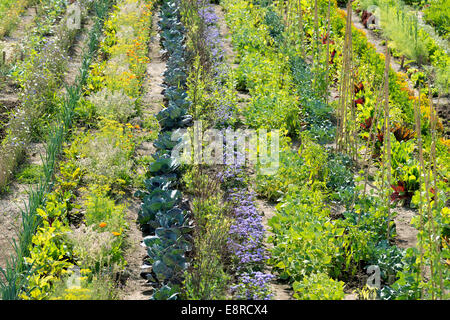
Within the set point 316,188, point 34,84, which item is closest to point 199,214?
point 316,188

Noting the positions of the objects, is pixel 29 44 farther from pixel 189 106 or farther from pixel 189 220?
pixel 189 220

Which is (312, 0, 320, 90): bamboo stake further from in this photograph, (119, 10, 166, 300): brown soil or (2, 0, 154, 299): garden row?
(2, 0, 154, 299): garden row

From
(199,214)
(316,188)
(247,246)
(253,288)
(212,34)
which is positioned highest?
(212,34)

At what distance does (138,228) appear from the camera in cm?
607

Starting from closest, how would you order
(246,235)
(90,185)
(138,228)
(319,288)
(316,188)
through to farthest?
(319,288), (246,235), (138,228), (316,188), (90,185)

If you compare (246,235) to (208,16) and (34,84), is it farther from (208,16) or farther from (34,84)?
(208,16)

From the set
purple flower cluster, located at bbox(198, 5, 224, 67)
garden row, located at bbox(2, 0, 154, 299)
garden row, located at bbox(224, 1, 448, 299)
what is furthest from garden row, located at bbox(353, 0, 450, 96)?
garden row, located at bbox(2, 0, 154, 299)

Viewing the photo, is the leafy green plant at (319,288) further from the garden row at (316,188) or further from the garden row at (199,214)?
the garden row at (199,214)

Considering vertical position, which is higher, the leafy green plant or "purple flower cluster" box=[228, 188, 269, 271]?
"purple flower cluster" box=[228, 188, 269, 271]

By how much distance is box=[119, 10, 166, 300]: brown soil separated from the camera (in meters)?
5.23

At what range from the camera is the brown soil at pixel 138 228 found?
523 cm

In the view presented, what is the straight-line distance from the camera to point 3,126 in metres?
7.59

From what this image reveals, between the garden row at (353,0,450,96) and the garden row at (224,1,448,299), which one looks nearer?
the garden row at (224,1,448,299)

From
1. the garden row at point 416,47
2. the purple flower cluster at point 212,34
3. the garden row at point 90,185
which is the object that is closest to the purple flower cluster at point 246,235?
the garden row at point 90,185
